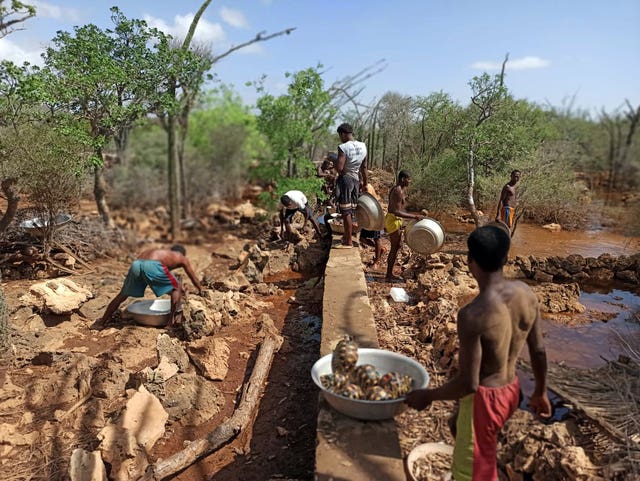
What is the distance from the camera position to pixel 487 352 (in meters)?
2.31

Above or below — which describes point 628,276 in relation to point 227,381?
above

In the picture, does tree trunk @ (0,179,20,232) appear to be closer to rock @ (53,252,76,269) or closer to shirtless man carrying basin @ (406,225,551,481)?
rock @ (53,252,76,269)

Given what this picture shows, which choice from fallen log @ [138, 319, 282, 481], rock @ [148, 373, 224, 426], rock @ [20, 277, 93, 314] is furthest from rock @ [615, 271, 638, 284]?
rock @ [20, 277, 93, 314]

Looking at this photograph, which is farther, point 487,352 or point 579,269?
point 579,269

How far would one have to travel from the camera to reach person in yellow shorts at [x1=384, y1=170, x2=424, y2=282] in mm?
6258

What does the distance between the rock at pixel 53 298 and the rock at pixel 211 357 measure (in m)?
2.07

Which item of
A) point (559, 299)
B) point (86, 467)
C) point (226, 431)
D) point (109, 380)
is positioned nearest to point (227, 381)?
point (226, 431)

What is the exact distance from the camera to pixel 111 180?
1764 cm

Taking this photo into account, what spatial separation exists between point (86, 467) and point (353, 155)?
5062 mm

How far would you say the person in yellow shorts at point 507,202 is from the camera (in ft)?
25.8

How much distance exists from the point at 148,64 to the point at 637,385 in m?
8.27

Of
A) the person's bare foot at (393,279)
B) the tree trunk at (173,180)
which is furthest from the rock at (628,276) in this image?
the tree trunk at (173,180)

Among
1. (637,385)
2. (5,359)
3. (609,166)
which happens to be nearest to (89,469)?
(5,359)

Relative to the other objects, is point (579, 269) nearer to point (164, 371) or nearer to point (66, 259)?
point (164, 371)
